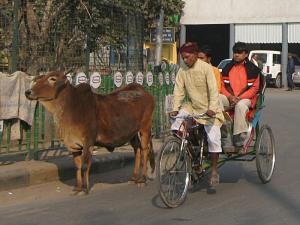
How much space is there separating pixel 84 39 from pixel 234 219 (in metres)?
5.76

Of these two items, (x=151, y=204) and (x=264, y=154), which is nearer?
(x=151, y=204)

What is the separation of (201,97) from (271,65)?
3021 cm

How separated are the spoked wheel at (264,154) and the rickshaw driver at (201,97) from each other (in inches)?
40.8

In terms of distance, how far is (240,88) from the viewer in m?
9.36

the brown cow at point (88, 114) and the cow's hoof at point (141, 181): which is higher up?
the brown cow at point (88, 114)

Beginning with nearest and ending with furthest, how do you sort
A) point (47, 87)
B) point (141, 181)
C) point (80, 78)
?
1. point (47, 87)
2. point (141, 181)
3. point (80, 78)

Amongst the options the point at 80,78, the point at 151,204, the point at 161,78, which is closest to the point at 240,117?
the point at 151,204

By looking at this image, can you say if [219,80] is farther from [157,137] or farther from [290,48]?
[290,48]

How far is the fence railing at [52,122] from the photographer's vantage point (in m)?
9.80

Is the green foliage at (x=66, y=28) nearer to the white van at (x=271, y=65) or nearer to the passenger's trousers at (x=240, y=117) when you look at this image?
the passenger's trousers at (x=240, y=117)

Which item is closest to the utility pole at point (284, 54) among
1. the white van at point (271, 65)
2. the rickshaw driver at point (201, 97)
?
the white van at point (271, 65)

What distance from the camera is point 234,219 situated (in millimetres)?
7188

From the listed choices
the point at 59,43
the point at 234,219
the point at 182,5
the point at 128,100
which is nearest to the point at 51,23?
the point at 59,43

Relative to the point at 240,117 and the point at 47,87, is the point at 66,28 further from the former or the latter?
the point at 240,117
